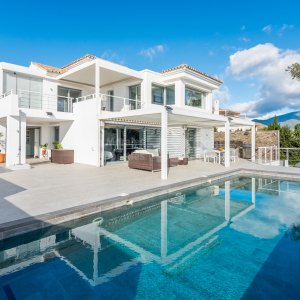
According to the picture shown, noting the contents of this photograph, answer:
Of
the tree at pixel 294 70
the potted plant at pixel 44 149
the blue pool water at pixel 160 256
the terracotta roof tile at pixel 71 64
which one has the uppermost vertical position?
the terracotta roof tile at pixel 71 64

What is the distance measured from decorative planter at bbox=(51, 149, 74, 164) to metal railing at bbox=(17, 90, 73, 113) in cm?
439

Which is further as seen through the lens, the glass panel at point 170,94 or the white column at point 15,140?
the glass panel at point 170,94

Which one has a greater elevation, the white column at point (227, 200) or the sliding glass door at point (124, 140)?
the sliding glass door at point (124, 140)

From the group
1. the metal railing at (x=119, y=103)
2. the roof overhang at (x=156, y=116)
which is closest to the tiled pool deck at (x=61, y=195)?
the roof overhang at (x=156, y=116)

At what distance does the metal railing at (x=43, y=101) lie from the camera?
63.3ft

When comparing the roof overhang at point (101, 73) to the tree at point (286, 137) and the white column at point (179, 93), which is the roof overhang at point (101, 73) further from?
the tree at point (286, 137)

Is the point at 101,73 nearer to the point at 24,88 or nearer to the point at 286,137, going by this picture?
the point at 24,88

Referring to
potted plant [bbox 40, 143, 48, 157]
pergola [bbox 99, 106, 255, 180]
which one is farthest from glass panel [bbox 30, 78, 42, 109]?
pergola [bbox 99, 106, 255, 180]

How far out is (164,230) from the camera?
6512mm

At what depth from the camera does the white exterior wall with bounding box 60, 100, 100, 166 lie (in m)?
17.0

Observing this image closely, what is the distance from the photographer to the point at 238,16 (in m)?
18.6

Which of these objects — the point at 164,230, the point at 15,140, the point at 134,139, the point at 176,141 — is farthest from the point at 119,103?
the point at 164,230

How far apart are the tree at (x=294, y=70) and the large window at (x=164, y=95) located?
9.28 meters

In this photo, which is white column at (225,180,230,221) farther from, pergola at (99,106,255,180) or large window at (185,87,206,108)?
large window at (185,87,206,108)
